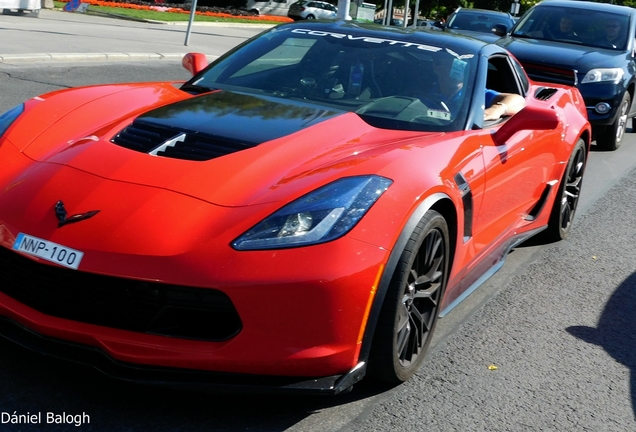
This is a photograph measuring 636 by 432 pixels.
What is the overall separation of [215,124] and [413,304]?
45.7 inches

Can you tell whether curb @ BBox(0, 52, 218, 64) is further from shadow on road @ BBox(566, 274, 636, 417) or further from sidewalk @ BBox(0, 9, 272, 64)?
shadow on road @ BBox(566, 274, 636, 417)

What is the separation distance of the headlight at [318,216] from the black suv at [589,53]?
7.14 metres

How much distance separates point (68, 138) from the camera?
12.1 ft

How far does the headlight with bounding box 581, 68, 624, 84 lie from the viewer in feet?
32.3

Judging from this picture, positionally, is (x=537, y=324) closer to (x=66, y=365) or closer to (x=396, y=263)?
(x=396, y=263)

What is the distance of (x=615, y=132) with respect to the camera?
1034cm

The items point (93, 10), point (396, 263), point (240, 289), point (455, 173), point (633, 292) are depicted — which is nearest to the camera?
point (240, 289)

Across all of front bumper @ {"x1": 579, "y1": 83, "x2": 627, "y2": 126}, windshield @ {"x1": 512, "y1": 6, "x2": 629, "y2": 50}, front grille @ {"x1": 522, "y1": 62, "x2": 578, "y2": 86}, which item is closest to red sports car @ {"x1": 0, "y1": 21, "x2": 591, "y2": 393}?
front grille @ {"x1": 522, "y1": 62, "x2": 578, "y2": 86}

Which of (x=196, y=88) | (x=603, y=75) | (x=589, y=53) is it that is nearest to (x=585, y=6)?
(x=589, y=53)

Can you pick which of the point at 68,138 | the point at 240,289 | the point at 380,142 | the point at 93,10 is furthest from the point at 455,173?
the point at 93,10

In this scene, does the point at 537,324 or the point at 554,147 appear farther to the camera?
the point at 554,147

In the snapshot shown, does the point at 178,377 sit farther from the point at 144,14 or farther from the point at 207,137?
the point at 144,14

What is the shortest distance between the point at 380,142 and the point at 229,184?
0.83m

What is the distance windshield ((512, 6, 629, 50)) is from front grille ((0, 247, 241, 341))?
9.00 metres
